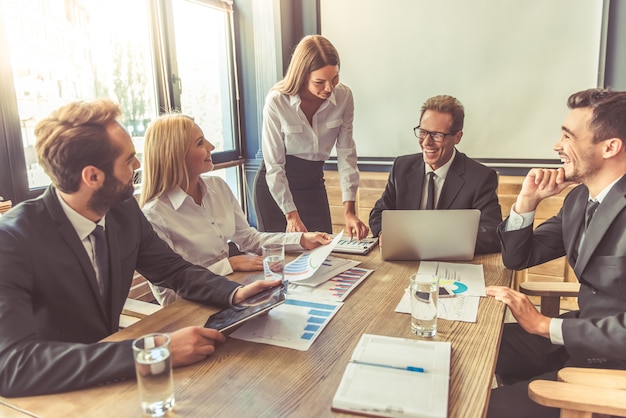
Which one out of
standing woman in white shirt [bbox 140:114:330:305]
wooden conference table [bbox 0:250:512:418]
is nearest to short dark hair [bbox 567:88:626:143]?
wooden conference table [bbox 0:250:512:418]

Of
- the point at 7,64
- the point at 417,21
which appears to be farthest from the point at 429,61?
the point at 7,64

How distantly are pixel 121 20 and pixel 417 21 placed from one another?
6.73 feet

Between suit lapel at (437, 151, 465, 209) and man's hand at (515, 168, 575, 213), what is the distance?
0.45m

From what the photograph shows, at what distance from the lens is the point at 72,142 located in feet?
3.92

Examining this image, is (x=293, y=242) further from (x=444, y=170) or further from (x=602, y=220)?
Result: (x=602, y=220)

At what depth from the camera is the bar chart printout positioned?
3.76 ft

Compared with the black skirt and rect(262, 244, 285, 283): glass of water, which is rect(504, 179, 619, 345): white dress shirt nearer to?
rect(262, 244, 285, 283): glass of water

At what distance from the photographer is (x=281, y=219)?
2697 millimetres

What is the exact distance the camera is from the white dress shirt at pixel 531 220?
1.31 metres

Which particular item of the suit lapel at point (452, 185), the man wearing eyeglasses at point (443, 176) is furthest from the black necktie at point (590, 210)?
the suit lapel at point (452, 185)

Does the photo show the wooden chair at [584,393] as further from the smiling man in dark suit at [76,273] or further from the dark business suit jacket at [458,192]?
the dark business suit jacket at [458,192]

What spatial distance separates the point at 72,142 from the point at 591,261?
1529 mm

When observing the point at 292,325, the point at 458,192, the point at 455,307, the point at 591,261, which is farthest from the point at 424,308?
the point at 458,192

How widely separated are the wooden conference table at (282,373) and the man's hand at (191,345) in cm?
2
